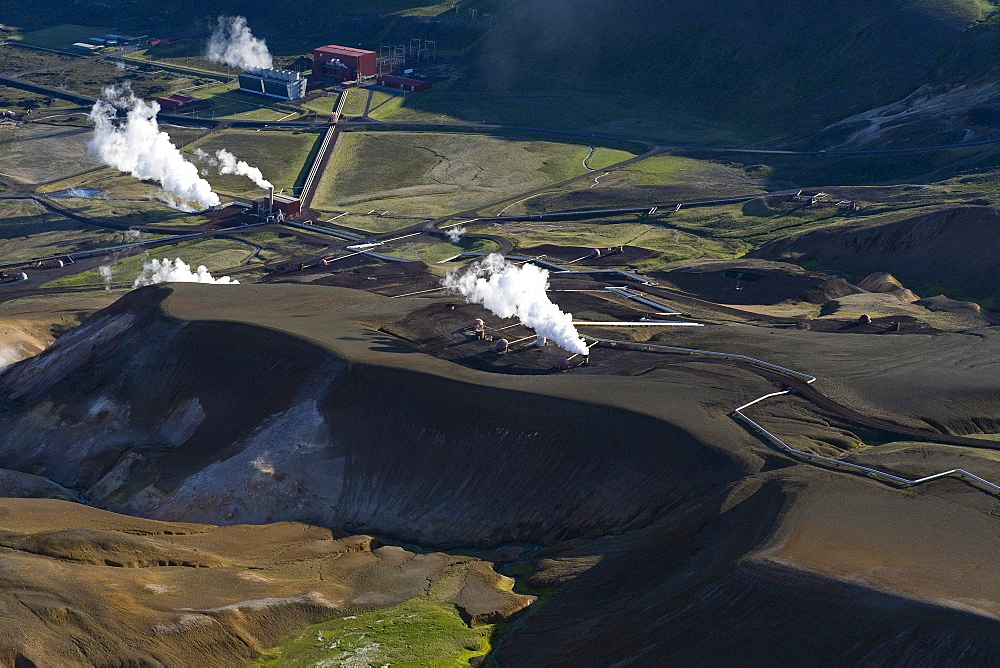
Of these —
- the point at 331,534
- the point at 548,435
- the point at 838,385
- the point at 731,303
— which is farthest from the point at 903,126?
the point at 331,534

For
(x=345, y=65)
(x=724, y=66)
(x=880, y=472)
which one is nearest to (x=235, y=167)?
(x=345, y=65)

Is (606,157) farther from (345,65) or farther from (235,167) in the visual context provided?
(345,65)

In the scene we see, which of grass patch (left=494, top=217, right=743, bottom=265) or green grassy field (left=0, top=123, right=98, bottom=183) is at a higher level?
green grassy field (left=0, top=123, right=98, bottom=183)

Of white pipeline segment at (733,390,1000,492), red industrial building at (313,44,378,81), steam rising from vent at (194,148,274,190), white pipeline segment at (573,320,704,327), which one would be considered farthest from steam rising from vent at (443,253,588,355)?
red industrial building at (313,44,378,81)

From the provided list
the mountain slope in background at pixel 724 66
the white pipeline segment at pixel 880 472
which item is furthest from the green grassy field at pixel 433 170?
the white pipeline segment at pixel 880 472

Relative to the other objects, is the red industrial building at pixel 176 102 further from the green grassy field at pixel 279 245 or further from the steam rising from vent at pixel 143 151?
the green grassy field at pixel 279 245

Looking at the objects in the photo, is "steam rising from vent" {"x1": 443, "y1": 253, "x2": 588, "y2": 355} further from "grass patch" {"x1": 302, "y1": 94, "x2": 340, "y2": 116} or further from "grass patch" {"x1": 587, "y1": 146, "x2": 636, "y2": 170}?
"grass patch" {"x1": 302, "y1": 94, "x2": 340, "y2": 116}
